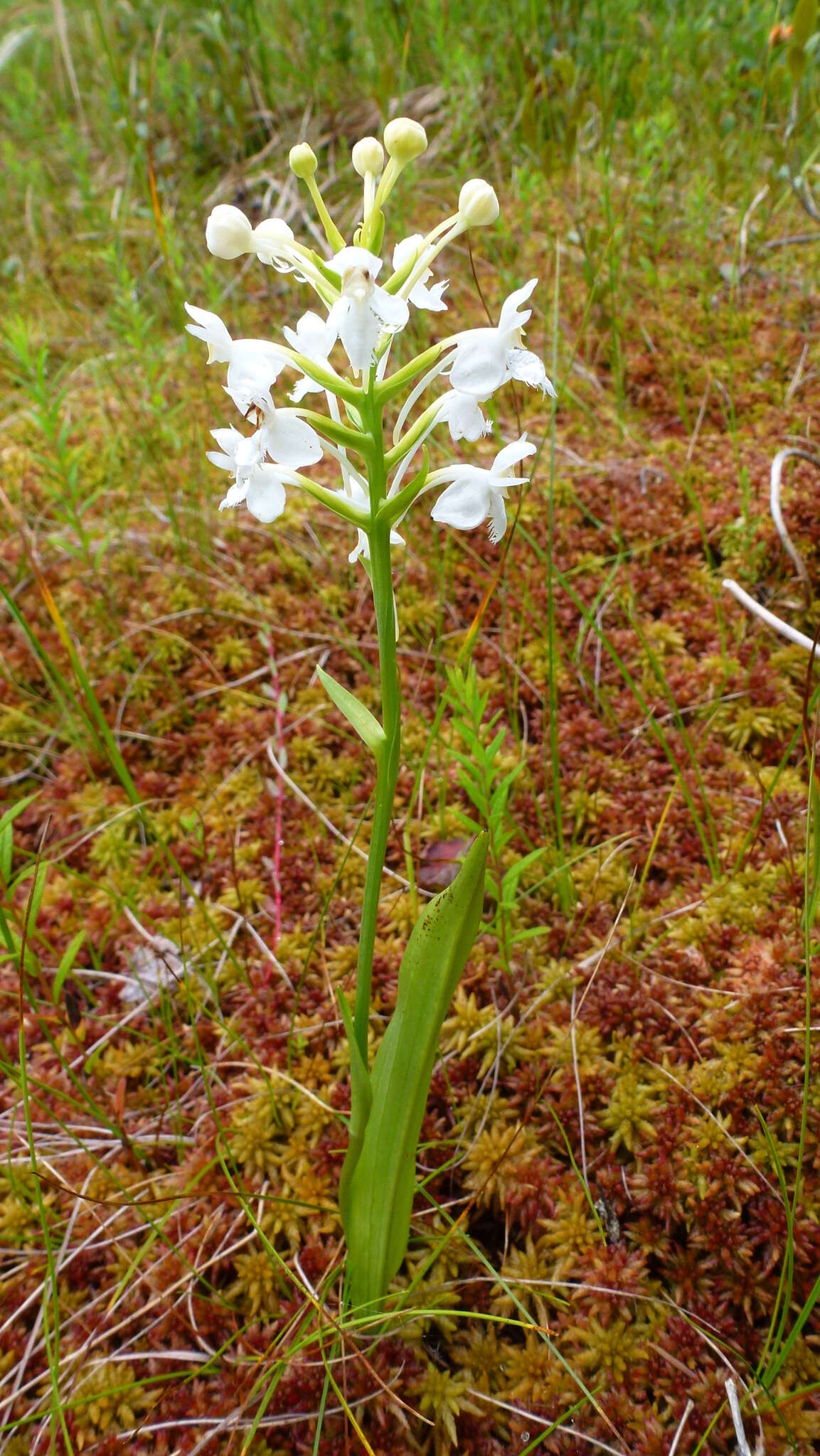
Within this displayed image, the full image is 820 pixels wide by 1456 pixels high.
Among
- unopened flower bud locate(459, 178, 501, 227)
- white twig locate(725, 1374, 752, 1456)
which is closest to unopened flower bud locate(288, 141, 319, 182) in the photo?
unopened flower bud locate(459, 178, 501, 227)

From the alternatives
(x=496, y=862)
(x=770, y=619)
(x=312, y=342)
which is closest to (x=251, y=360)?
(x=312, y=342)

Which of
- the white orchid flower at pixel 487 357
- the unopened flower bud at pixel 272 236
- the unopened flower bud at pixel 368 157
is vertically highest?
the unopened flower bud at pixel 368 157

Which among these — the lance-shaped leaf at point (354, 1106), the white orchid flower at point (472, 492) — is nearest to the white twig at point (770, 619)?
the white orchid flower at point (472, 492)

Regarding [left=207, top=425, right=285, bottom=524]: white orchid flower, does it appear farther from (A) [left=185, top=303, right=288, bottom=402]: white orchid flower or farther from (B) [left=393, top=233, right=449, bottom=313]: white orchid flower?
(B) [left=393, top=233, right=449, bottom=313]: white orchid flower

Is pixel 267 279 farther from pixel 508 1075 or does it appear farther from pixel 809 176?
pixel 508 1075

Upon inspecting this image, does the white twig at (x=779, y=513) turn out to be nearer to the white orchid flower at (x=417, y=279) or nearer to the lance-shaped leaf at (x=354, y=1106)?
the white orchid flower at (x=417, y=279)

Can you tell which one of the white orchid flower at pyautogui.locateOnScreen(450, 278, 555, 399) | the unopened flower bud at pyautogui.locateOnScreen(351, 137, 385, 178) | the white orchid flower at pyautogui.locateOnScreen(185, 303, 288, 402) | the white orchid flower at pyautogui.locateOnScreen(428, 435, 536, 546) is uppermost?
the unopened flower bud at pyautogui.locateOnScreen(351, 137, 385, 178)
